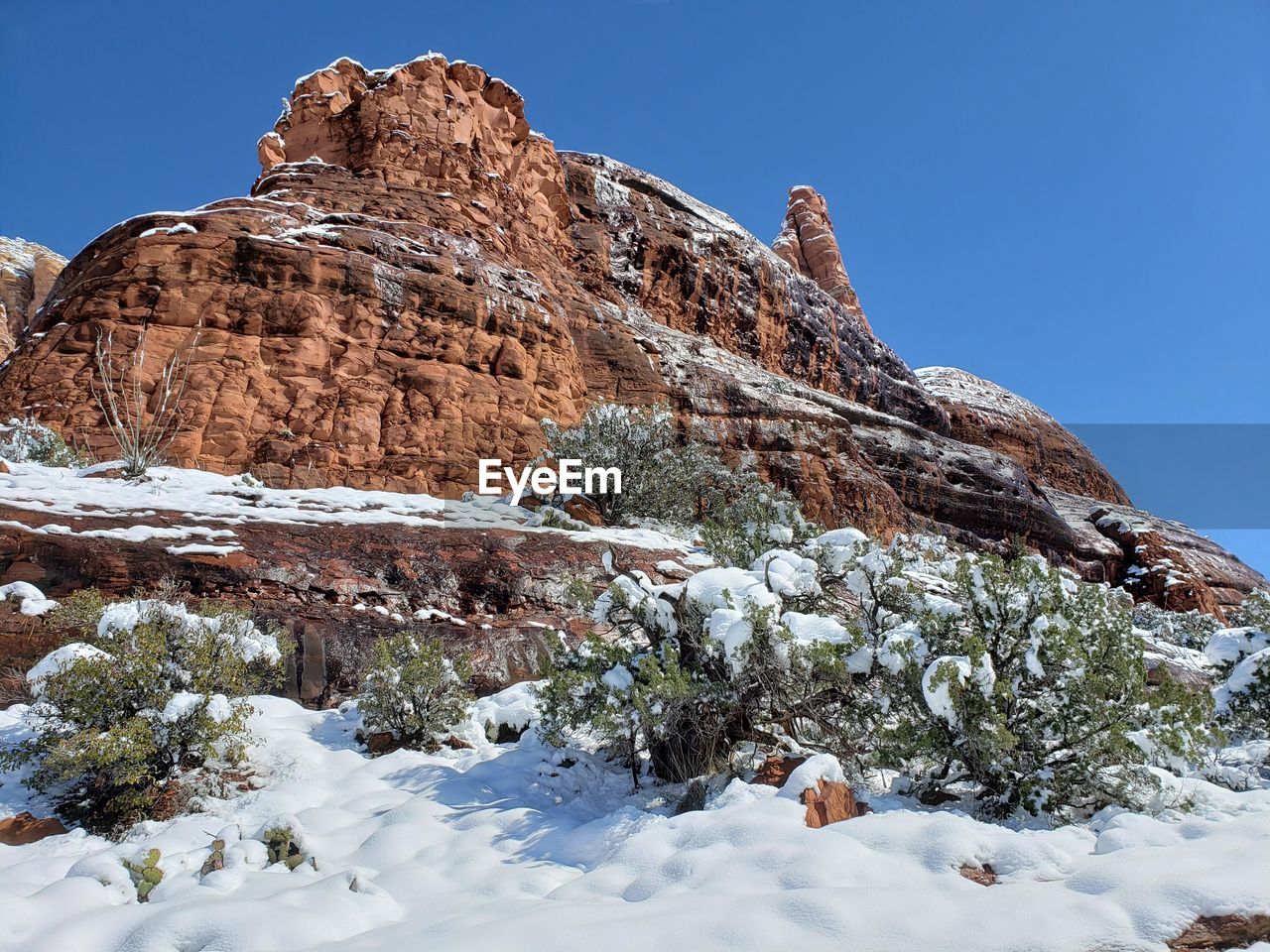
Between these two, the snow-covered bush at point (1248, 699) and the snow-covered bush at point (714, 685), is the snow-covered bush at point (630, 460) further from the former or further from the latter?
the snow-covered bush at point (1248, 699)

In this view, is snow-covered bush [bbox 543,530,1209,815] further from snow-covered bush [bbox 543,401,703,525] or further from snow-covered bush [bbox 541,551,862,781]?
snow-covered bush [bbox 543,401,703,525]

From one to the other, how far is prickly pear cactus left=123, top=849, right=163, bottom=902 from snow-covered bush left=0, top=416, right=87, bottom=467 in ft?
37.5

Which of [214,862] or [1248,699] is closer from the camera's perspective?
[214,862]

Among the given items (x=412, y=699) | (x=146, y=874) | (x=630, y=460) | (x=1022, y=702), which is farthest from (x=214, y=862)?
(x=630, y=460)

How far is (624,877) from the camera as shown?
12.0 ft

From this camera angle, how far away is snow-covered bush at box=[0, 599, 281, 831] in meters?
4.23

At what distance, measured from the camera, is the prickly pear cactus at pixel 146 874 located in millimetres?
3547

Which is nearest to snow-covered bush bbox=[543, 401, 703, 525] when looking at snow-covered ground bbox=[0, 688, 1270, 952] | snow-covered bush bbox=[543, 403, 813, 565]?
snow-covered bush bbox=[543, 403, 813, 565]

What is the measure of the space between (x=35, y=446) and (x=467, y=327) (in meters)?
10.5

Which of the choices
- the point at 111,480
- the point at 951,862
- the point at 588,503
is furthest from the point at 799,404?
Answer: the point at 951,862

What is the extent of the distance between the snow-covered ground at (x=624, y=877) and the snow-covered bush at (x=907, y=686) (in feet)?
1.26

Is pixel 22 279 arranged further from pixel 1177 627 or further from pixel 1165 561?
pixel 1165 561

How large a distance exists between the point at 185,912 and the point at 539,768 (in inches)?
102

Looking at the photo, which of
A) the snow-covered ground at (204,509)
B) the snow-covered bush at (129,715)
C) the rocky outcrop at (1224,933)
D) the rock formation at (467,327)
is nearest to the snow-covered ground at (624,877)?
the rocky outcrop at (1224,933)
